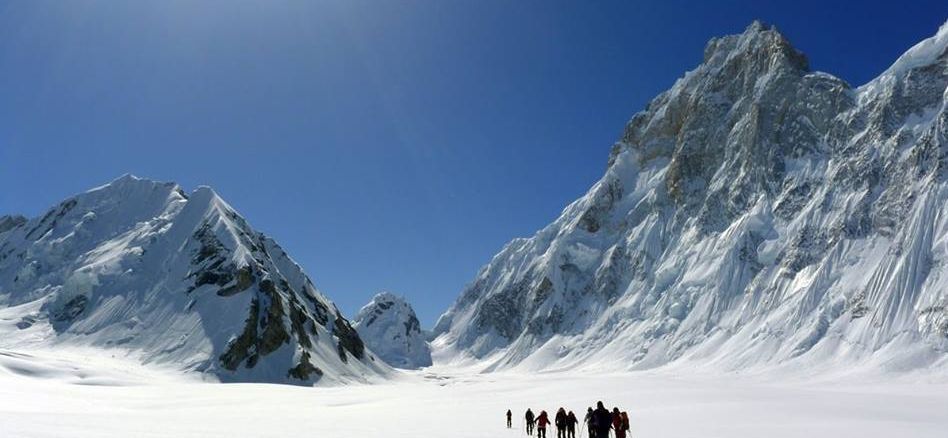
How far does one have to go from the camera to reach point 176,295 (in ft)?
427

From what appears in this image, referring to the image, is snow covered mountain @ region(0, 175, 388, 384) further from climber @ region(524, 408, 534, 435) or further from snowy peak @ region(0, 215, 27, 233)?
climber @ region(524, 408, 534, 435)

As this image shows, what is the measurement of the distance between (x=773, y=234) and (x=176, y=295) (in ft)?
398

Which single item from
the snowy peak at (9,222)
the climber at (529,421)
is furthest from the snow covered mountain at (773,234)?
the snowy peak at (9,222)

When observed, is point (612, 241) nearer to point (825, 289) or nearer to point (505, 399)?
point (825, 289)

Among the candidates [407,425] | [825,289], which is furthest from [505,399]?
[825,289]

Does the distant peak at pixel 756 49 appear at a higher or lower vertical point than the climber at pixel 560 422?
higher

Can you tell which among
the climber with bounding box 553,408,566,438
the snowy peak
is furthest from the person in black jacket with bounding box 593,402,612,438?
the snowy peak

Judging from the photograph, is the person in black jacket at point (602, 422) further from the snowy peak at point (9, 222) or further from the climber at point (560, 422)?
the snowy peak at point (9, 222)

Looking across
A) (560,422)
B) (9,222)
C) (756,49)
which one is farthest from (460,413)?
(9,222)

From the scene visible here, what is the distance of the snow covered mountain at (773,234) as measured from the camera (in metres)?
107

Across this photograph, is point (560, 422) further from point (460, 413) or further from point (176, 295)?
point (176, 295)

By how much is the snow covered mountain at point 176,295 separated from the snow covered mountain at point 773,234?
65548 millimetres

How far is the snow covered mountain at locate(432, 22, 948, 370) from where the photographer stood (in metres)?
107

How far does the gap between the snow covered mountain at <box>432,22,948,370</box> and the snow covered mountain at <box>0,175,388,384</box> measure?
65548 mm
